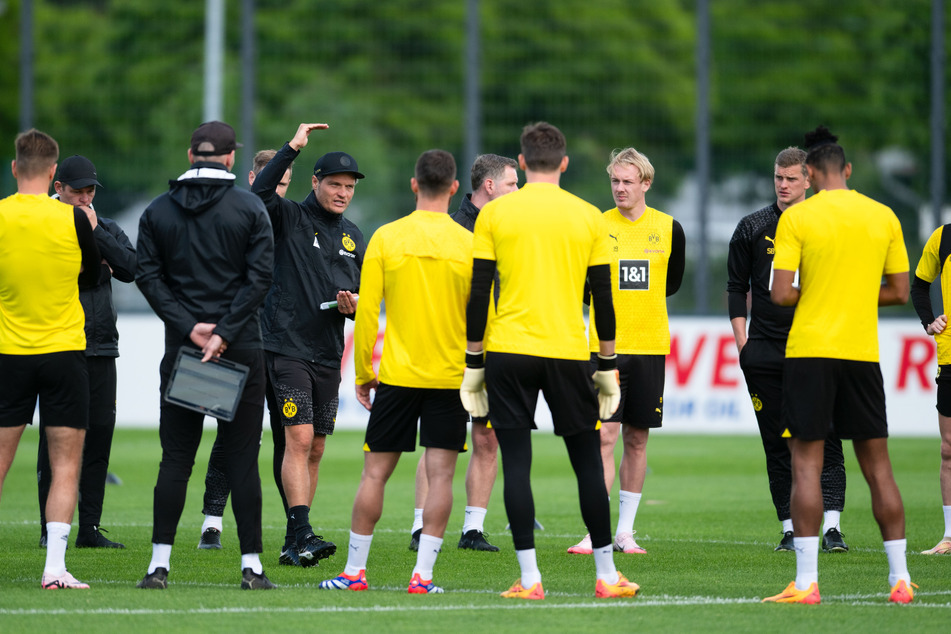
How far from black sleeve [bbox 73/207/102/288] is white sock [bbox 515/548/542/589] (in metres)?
2.57

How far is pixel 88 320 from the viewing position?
358 inches

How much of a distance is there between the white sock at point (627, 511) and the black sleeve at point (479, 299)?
2.59m

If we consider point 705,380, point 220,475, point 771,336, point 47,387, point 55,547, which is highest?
point 771,336

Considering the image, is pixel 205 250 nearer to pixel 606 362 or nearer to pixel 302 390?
pixel 302 390

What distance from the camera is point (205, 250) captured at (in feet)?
23.2

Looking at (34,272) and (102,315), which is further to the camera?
(102,315)

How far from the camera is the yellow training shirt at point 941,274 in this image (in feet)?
29.3

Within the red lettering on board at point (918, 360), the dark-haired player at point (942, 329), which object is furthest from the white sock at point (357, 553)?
the red lettering on board at point (918, 360)

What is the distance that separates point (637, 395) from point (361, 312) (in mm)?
2569

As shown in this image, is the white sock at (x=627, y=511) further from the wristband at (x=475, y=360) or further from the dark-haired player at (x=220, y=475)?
the wristband at (x=475, y=360)

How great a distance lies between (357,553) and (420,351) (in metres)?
1.06

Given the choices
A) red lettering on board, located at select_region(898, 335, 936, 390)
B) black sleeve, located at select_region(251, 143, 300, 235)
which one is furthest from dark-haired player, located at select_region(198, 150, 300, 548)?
red lettering on board, located at select_region(898, 335, 936, 390)

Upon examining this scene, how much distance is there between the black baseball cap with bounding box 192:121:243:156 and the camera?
711 cm

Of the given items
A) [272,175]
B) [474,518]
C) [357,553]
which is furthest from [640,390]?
[272,175]
